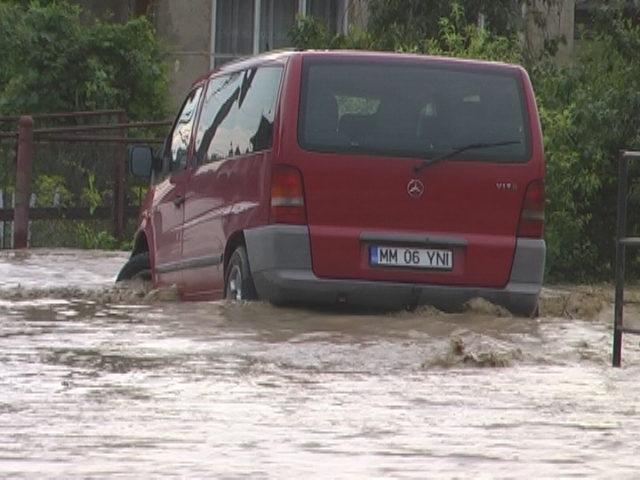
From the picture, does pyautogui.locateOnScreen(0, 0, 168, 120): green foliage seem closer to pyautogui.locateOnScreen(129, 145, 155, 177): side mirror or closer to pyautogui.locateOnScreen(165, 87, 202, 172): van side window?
pyautogui.locateOnScreen(129, 145, 155, 177): side mirror

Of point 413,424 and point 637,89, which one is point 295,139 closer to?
point 413,424

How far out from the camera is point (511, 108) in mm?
11742

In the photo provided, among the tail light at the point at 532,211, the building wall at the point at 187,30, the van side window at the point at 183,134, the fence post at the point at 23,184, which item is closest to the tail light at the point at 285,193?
the tail light at the point at 532,211

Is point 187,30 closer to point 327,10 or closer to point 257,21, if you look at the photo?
point 257,21

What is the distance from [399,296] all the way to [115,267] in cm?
736

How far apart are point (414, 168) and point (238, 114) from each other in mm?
1339

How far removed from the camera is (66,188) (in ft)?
73.9

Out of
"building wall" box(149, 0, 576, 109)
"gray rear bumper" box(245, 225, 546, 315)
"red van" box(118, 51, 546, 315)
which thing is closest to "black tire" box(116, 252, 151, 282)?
"red van" box(118, 51, 546, 315)

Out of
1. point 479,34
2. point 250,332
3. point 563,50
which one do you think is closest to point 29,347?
point 250,332

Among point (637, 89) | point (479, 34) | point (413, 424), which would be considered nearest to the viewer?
point (413, 424)

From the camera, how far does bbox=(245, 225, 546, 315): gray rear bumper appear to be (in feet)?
37.4

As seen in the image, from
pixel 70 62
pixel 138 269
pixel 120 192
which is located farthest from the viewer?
pixel 70 62

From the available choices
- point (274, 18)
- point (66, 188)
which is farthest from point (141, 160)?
point (274, 18)

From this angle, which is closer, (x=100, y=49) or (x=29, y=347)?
(x=29, y=347)
